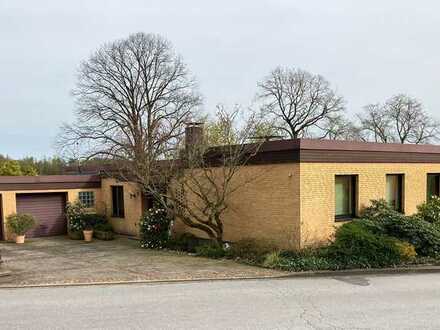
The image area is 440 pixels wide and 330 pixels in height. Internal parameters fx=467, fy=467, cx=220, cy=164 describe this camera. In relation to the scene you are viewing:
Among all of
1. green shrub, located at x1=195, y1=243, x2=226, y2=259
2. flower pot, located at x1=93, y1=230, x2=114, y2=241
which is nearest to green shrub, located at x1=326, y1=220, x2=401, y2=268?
green shrub, located at x1=195, y1=243, x2=226, y2=259

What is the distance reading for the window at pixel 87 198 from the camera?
2484cm

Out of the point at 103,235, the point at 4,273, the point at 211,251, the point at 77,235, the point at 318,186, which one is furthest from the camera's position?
the point at 77,235

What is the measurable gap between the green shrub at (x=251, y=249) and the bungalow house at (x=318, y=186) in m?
0.30

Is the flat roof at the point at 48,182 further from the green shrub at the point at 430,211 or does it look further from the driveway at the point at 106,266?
the green shrub at the point at 430,211

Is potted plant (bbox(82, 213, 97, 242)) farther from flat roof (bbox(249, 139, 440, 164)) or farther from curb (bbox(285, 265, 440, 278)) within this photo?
curb (bbox(285, 265, 440, 278))

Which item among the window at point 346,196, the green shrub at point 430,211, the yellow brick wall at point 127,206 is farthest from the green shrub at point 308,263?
the yellow brick wall at point 127,206

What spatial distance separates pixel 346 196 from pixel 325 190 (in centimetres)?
155

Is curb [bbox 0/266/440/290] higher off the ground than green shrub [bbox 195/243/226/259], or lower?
higher

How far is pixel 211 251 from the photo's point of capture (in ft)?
50.5

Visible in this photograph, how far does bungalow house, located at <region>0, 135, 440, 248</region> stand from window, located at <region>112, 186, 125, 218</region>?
220 inches

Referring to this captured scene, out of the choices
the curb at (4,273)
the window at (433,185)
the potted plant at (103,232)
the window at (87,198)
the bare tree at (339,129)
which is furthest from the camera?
the bare tree at (339,129)

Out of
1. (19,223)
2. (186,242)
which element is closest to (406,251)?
(186,242)

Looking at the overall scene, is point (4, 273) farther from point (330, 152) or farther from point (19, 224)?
point (330, 152)

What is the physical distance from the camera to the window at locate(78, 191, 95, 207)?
24844 millimetres
